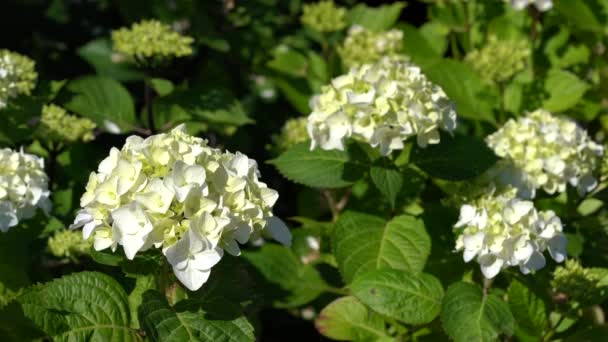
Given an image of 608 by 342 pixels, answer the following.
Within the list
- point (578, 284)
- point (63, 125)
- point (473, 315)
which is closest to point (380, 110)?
point (473, 315)

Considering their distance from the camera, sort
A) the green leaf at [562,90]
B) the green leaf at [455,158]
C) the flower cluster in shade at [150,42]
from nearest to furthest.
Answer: the green leaf at [455,158]
the flower cluster in shade at [150,42]
the green leaf at [562,90]

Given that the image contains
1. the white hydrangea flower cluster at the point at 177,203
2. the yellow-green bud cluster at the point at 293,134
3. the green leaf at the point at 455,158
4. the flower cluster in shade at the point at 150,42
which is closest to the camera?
the white hydrangea flower cluster at the point at 177,203

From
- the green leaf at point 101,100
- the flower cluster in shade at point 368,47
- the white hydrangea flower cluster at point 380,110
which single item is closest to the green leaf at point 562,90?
the flower cluster in shade at point 368,47

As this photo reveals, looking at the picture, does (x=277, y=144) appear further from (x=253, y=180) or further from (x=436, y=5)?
(x=253, y=180)

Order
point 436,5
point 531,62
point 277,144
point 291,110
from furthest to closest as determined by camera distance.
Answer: point 291,110 → point 436,5 → point 531,62 → point 277,144

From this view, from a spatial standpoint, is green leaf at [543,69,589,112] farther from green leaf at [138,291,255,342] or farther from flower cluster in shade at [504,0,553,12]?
green leaf at [138,291,255,342]

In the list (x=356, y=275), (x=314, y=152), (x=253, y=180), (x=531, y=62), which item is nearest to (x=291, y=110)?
(x=531, y=62)

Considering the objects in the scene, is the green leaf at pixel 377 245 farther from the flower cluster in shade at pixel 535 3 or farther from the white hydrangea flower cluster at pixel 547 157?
the flower cluster in shade at pixel 535 3
